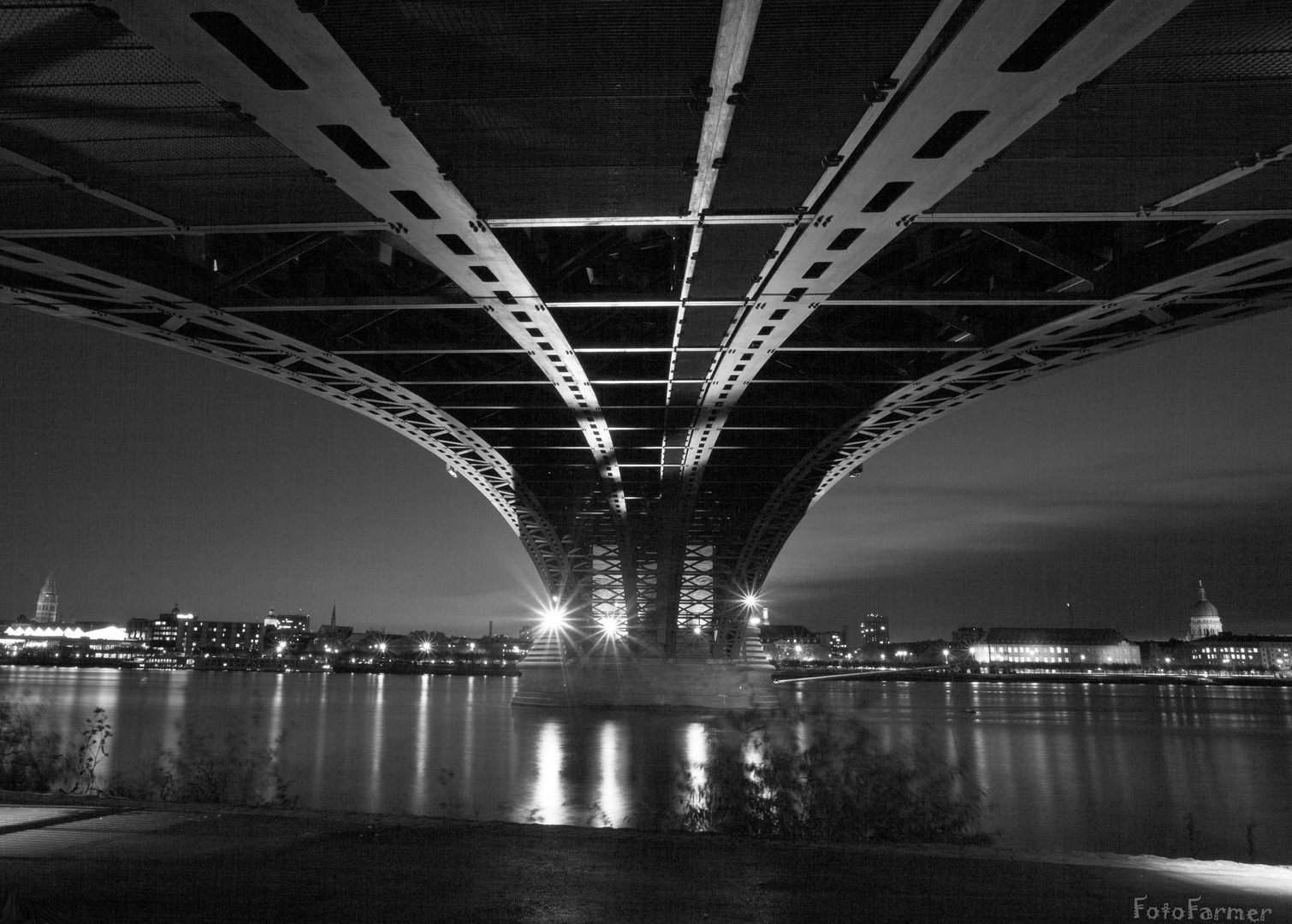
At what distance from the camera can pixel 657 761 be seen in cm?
3712

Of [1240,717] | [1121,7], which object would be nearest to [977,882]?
[1121,7]

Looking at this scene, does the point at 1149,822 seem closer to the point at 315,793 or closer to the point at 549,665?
the point at 315,793

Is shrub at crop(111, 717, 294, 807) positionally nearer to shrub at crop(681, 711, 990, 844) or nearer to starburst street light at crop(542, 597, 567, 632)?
shrub at crop(681, 711, 990, 844)

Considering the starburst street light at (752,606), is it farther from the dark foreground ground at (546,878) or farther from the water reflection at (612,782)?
the dark foreground ground at (546,878)

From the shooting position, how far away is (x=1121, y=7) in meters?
7.97

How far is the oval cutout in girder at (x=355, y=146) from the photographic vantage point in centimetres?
1051

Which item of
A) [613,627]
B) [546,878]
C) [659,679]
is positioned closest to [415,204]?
[546,878]

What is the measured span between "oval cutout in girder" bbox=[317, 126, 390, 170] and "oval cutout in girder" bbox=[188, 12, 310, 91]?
37.0 inches

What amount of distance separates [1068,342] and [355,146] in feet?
53.5

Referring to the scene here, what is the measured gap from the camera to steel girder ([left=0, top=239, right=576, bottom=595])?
16625mm

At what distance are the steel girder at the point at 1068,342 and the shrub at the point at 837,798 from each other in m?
8.76

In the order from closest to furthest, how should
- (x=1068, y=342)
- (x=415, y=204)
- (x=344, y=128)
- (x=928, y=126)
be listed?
(x=928, y=126), (x=344, y=128), (x=415, y=204), (x=1068, y=342)

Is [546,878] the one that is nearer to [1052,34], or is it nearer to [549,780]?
[1052,34]

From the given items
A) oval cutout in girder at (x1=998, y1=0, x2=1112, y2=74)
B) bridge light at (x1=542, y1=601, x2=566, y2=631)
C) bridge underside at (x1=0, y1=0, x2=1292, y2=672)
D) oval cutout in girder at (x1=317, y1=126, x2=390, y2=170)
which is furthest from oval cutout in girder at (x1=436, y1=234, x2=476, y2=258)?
bridge light at (x1=542, y1=601, x2=566, y2=631)
